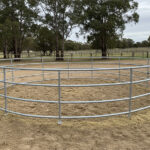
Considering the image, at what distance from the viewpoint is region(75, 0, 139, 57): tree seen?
76.1 ft

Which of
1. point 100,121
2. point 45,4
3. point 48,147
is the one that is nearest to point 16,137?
point 48,147

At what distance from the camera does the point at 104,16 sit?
2405 centimetres

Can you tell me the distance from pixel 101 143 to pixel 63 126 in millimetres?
942

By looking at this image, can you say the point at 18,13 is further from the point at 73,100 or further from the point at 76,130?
the point at 76,130

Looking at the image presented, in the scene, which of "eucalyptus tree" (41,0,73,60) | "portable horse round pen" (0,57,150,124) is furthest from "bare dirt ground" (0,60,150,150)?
"eucalyptus tree" (41,0,73,60)

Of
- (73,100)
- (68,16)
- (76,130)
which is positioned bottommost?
(76,130)

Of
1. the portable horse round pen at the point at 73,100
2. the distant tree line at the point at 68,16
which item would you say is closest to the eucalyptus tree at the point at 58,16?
the distant tree line at the point at 68,16

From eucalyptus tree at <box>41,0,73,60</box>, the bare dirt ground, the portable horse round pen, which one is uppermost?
eucalyptus tree at <box>41,0,73,60</box>

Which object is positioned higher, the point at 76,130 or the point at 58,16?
the point at 58,16

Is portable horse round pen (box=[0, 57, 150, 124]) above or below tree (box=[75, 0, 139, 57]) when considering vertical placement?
below

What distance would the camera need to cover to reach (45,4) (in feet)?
77.7

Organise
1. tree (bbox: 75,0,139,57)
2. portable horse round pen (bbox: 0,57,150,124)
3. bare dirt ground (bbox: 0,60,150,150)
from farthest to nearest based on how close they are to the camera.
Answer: tree (bbox: 75,0,139,57)
portable horse round pen (bbox: 0,57,150,124)
bare dirt ground (bbox: 0,60,150,150)

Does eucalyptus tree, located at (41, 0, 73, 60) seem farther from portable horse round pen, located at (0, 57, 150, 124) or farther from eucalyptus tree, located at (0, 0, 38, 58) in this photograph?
portable horse round pen, located at (0, 57, 150, 124)

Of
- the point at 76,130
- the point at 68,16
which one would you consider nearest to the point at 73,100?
the point at 76,130
